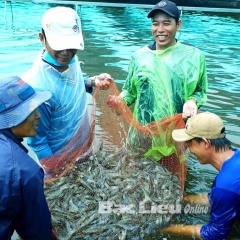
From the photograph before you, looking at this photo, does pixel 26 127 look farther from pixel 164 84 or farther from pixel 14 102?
pixel 164 84

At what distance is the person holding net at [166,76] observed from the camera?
445cm

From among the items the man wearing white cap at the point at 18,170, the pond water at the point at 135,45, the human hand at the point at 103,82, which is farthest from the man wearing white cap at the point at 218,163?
the man wearing white cap at the point at 18,170

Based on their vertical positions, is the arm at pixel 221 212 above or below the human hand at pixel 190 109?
below

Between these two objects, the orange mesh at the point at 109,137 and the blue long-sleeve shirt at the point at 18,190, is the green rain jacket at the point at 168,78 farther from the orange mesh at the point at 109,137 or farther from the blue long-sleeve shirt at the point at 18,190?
the blue long-sleeve shirt at the point at 18,190

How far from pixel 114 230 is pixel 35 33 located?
14.2 metres

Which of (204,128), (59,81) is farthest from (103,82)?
(204,128)

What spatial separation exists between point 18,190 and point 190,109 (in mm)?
2546

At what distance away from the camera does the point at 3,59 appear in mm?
12133

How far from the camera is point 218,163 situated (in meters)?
3.70

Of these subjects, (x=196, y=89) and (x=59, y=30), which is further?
(x=196, y=89)

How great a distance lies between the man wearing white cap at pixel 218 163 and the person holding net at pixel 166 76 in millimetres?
623

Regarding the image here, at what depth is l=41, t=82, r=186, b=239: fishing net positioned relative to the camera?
4.04 metres

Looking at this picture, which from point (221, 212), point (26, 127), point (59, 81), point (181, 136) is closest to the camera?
point (26, 127)

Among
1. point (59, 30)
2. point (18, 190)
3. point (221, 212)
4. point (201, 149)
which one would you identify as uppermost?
point (59, 30)
